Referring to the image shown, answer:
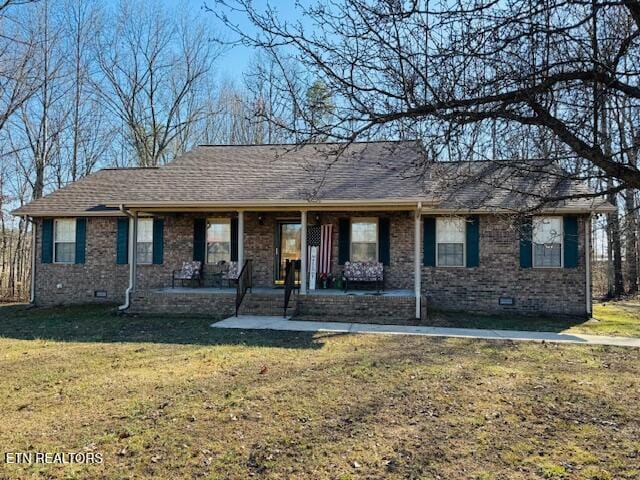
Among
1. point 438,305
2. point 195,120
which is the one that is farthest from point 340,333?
point 195,120

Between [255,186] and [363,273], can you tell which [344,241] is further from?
[255,186]

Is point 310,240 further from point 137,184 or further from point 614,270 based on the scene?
point 614,270

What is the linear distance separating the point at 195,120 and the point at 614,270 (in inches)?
864

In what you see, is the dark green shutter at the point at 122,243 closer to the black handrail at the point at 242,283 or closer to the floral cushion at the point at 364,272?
the black handrail at the point at 242,283

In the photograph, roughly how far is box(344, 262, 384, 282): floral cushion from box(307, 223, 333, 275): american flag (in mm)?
724

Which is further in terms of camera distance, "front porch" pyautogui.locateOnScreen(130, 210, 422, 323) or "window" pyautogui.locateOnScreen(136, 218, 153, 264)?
"window" pyautogui.locateOnScreen(136, 218, 153, 264)

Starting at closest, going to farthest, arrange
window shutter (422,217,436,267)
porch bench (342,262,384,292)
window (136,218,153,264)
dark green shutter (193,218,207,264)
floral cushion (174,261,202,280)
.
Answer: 1. porch bench (342,262,384,292)
2. window shutter (422,217,436,267)
3. floral cushion (174,261,202,280)
4. dark green shutter (193,218,207,264)
5. window (136,218,153,264)

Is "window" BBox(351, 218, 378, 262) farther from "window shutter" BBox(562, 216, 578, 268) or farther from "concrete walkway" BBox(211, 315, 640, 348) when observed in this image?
"window shutter" BBox(562, 216, 578, 268)

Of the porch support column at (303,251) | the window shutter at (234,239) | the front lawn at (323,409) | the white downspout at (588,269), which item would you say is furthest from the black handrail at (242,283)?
the white downspout at (588,269)

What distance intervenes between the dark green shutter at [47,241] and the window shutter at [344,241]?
29.4 feet

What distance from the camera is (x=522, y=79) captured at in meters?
2.70

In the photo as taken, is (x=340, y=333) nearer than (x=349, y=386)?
No

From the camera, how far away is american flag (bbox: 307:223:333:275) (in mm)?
12195

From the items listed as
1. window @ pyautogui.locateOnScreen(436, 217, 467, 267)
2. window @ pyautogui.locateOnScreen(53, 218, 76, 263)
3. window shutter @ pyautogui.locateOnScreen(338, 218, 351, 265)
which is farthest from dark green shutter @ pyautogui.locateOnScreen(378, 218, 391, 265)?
window @ pyautogui.locateOnScreen(53, 218, 76, 263)
